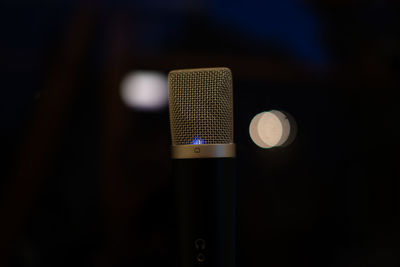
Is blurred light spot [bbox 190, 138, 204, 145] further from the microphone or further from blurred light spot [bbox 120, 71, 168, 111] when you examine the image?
blurred light spot [bbox 120, 71, 168, 111]

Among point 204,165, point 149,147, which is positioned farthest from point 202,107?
point 149,147

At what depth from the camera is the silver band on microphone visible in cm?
70

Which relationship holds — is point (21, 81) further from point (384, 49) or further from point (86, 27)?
point (384, 49)

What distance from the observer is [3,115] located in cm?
116

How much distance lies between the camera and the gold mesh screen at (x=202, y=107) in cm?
73

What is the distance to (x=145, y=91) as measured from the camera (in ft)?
3.85

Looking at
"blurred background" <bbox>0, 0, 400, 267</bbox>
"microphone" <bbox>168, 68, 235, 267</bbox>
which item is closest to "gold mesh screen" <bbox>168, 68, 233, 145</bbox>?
"microphone" <bbox>168, 68, 235, 267</bbox>

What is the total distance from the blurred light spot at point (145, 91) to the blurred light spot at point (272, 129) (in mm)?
311

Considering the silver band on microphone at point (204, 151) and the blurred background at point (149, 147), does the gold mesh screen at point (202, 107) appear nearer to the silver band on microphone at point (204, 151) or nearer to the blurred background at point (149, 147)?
the silver band on microphone at point (204, 151)

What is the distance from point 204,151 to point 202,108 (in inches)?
3.6

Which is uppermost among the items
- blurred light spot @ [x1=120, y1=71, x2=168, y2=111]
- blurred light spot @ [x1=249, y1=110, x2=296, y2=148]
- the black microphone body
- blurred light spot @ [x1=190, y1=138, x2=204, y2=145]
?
blurred light spot @ [x1=120, y1=71, x2=168, y2=111]

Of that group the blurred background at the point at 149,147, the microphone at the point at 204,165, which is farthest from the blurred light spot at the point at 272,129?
the microphone at the point at 204,165

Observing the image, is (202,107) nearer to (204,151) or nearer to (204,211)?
(204,151)

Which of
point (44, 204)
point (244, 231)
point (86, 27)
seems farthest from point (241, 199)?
point (86, 27)
